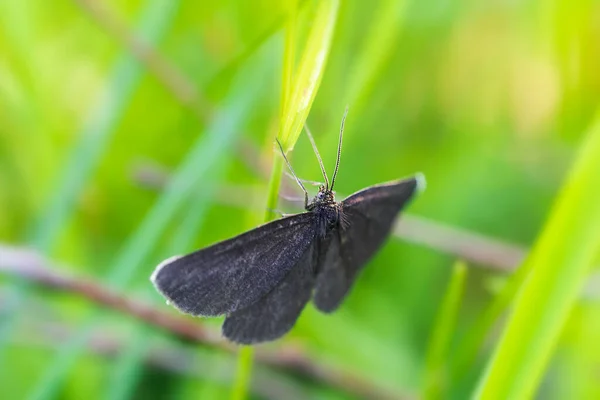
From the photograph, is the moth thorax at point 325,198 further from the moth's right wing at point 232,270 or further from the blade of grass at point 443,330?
the blade of grass at point 443,330

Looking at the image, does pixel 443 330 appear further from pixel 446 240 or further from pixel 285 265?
pixel 446 240

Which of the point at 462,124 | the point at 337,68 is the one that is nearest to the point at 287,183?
the point at 337,68

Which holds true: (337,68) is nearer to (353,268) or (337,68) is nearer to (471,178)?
(471,178)

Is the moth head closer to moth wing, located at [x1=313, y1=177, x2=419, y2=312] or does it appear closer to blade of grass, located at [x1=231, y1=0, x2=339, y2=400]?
moth wing, located at [x1=313, y1=177, x2=419, y2=312]

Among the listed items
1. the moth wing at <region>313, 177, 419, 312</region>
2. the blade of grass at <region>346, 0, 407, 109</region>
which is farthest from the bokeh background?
the moth wing at <region>313, 177, 419, 312</region>

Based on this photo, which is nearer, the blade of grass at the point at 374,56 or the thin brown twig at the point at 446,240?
the blade of grass at the point at 374,56

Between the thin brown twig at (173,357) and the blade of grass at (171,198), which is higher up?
the blade of grass at (171,198)

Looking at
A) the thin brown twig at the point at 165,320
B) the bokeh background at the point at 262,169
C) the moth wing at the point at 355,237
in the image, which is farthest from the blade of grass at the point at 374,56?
the thin brown twig at the point at 165,320
